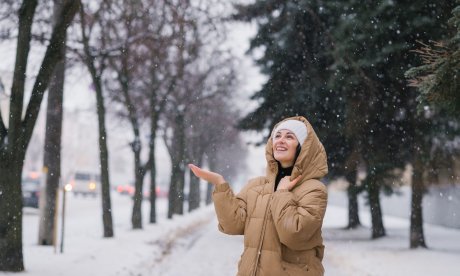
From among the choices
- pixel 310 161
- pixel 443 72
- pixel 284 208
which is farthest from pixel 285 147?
pixel 443 72

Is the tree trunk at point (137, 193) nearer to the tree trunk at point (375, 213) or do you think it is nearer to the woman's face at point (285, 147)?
the tree trunk at point (375, 213)

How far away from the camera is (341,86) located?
14359mm

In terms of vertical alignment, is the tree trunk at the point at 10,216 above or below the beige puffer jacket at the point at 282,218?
below

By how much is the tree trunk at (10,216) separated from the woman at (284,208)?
6369 mm

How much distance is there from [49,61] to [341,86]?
25.4 ft

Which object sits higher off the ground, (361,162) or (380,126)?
(380,126)

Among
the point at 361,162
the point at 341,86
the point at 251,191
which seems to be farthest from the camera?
the point at 361,162

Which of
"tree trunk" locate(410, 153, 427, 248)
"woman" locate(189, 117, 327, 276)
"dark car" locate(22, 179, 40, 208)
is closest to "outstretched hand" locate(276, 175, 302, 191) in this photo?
"woman" locate(189, 117, 327, 276)

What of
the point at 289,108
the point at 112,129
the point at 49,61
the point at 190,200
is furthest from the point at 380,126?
the point at 190,200

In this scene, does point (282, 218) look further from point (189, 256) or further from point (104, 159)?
point (104, 159)

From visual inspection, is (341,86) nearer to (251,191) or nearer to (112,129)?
(251,191)

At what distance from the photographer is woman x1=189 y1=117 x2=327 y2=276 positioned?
3.04 meters

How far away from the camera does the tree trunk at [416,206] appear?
1435cm

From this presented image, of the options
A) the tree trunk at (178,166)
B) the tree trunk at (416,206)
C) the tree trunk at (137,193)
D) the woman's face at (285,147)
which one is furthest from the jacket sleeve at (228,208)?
the tree trunk at (178,166)
